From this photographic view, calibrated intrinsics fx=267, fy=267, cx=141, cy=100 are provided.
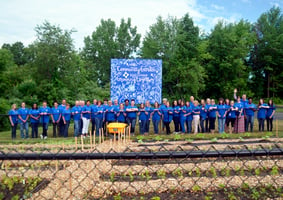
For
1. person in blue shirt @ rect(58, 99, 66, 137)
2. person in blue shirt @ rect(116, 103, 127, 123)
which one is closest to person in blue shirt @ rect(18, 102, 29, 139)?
person in blue shirt @ rect(58, 99, 66, 137)

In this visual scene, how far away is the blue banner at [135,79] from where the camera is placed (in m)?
15.4

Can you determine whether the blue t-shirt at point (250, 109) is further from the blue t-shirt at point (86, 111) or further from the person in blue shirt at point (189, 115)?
the blue t-shirt at point (86, 111)

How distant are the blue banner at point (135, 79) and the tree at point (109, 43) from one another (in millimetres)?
38316

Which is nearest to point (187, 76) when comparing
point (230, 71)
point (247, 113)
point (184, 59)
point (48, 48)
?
point (184, 59)

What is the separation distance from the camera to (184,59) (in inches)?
1422

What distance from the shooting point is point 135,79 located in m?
15.6

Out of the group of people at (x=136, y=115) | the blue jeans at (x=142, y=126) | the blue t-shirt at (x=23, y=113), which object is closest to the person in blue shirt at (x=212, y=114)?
the group of people at (x=136, y=115)

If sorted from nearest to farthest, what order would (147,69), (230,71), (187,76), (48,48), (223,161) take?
(223,161), (147,69), (48,48), (187,76), (230,71)

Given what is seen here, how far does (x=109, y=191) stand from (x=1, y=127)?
22.7 m

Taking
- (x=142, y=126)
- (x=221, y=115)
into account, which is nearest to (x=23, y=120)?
(x=142, y=126)

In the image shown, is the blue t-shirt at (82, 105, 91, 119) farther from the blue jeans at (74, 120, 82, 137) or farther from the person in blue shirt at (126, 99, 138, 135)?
the person in blue shirt at (126, 99, 138, 135)

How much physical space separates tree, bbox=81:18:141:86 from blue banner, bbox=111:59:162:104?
38.3m

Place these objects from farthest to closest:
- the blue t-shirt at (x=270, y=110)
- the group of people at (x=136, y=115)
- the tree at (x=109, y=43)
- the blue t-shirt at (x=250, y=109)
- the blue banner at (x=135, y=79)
→ the tree at (x=109, y=43), the blue banner at (x=135, y=79), the blue t-shirt at (x=270, y=110), the blue t-shirt at (x=250, y=109), the group of people at (x=136, y=115)

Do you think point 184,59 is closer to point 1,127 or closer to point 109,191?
point 1,127
